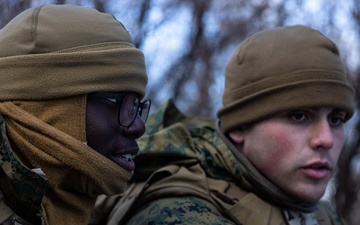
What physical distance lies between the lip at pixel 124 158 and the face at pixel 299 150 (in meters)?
1.01

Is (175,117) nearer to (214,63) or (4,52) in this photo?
(4,52)

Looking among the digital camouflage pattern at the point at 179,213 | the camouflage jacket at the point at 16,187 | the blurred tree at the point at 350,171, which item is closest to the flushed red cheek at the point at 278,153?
the digital camouflage pattern at the point at 179,213

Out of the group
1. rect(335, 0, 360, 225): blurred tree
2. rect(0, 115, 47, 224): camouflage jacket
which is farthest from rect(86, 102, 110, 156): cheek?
rect(335, 0, 360, 225): blurred tree

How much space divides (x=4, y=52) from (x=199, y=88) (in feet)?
27.2

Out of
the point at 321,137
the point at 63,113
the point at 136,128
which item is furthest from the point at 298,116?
the point at 63,113

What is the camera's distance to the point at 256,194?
3.52 metres

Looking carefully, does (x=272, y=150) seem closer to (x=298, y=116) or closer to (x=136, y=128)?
(x=298, y=116)

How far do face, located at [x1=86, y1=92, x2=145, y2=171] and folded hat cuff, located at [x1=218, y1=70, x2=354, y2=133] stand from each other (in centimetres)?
102

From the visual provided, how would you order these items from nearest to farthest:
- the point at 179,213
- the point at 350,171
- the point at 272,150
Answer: the point at 179,213, the point at 272,150, the point at 350,171

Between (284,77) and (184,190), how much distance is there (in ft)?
2.64

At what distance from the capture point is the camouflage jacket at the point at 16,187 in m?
2.29

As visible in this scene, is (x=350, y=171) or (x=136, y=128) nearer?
(x=136, y=128)

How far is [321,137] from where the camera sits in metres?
3.37

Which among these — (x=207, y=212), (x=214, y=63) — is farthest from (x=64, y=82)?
(x=214, y=63)
